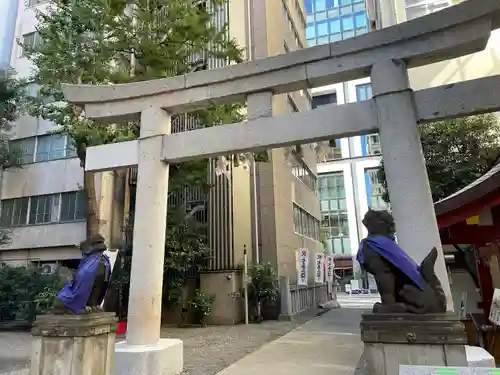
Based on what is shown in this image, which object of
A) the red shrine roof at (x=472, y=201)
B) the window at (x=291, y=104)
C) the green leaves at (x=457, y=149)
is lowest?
the red shrine roof at (x=472, y=201)

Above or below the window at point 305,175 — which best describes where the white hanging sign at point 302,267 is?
below

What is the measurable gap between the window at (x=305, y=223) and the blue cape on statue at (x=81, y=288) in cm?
1446

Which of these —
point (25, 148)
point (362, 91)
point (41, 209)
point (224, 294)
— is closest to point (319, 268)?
point (224, 294)

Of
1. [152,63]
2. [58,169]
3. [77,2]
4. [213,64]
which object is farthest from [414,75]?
[58,169]

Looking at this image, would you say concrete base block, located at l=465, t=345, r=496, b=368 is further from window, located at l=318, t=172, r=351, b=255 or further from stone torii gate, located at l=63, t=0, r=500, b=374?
window, located at l=318, t=172, r=351, b=255

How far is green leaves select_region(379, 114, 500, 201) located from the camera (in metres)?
15.0

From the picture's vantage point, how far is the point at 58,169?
18594mm

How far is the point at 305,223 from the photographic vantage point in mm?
21656

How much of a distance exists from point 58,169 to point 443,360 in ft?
61.5

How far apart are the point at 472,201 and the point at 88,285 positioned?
599 centimetres

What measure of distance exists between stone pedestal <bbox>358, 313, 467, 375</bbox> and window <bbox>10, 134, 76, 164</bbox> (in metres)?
17.8

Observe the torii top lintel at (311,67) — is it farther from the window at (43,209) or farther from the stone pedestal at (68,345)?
the window at (43,209)

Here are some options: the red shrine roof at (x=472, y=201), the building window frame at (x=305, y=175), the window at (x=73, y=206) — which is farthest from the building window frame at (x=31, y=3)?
the red shrine roof at (x=472, y=201)

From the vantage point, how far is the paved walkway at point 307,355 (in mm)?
6836
